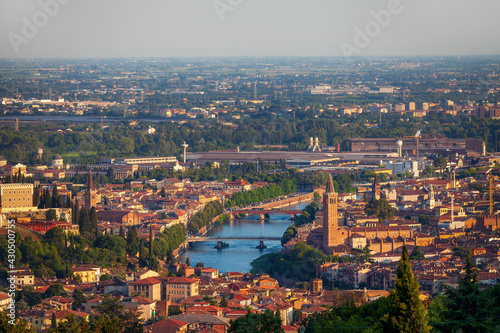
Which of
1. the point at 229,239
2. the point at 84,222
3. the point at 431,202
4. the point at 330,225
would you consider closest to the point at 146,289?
the point at 84,222

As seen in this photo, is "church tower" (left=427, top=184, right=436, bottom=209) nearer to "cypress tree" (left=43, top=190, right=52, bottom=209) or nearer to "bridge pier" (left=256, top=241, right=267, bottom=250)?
"bridge pier" (left=256, top=241, right=267, bottom=250)

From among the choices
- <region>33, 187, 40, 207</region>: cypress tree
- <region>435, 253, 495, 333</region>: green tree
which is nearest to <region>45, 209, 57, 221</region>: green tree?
<region>33, 187, 40, 207</region>: cypress tree

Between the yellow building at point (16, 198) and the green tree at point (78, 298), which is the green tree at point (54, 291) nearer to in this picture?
the green tree at point (78, 298)

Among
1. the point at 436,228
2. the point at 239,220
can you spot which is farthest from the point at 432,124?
the point at 436,228

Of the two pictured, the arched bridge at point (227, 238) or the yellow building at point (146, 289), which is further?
the arched bridge at point (227, 238)

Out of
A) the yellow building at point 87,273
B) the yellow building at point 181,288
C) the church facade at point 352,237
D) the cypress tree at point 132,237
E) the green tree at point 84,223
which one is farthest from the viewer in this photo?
the church facade at point 352,237

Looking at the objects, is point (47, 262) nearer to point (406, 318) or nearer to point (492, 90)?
point (406, 318)

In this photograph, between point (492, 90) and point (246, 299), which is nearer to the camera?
point (246, 299)

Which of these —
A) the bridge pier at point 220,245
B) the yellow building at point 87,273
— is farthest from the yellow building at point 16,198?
the bridge pier at point 220,245

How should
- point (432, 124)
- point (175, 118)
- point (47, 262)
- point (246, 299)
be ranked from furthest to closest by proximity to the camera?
point (175, 118)
point (432, 124)
point (47, 262)
point (246, 299)

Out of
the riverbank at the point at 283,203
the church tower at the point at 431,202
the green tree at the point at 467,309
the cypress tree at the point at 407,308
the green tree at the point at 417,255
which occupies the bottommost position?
the riverbank at the point at 283,203
